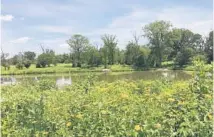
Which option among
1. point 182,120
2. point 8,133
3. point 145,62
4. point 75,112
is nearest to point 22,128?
point 8,133

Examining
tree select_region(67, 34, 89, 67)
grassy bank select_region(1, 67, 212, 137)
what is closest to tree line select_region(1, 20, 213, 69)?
tree select_region(67, 34, 89, 67)

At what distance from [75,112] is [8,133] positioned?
780mm

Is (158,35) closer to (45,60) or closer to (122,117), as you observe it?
(45,60)

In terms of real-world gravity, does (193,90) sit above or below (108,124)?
above

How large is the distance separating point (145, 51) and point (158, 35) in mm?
5849

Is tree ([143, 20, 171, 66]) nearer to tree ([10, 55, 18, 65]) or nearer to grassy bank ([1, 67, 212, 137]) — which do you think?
tree ([10, 55, 18, 65])

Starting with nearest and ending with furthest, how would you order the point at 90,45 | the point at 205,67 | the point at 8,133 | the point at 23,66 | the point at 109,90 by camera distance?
the point at 8,133 → the point at 205,67 → the point at 109,90 → the point at 23,66 → the point at 90,45

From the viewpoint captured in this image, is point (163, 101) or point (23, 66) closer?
point (163, 101)

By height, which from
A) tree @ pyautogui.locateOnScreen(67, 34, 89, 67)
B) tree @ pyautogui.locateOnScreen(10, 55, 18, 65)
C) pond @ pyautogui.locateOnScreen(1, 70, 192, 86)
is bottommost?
pond @ pyautogui.locateOnScreen(1, 70, 192, 86)

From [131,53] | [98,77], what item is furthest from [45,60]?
[98,77]

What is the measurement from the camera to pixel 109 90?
540 centimetres

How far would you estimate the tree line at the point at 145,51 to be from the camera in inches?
2140

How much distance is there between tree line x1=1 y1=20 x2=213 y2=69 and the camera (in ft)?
178

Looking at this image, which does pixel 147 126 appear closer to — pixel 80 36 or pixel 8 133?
pixel 8 133
